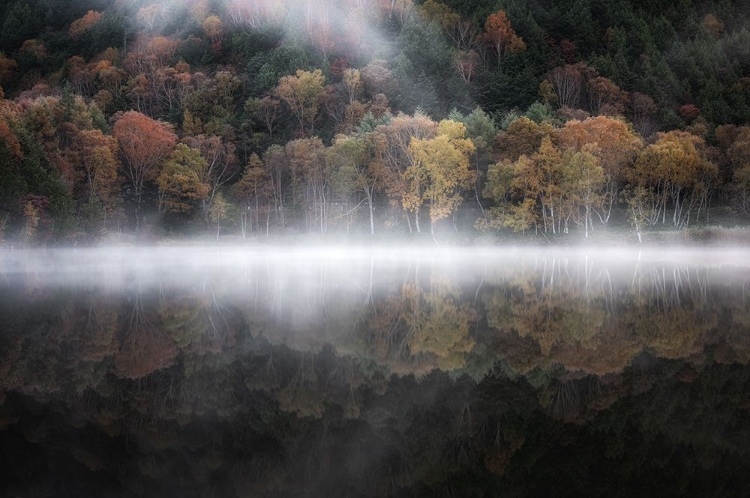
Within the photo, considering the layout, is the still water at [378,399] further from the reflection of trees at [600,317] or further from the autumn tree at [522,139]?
the autumn tree at [522,139]

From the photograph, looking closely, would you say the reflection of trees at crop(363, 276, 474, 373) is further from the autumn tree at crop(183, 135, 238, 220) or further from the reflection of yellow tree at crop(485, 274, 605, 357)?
the autumn tree at crop(183, 135, 238, 220)

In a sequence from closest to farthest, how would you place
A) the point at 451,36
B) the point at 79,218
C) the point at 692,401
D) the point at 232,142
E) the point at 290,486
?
1. the point at 290,486
2. the point at 692,401
3. the point at 79,218
4. the point at 232,142
5. the point at 451,36

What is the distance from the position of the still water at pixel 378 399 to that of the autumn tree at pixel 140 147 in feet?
175

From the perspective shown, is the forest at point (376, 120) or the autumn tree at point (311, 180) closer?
the forest at point (376, 120)

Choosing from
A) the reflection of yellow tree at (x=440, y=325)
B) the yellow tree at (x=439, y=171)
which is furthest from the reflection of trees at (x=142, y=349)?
the yellow tree at (x=439, y=171)

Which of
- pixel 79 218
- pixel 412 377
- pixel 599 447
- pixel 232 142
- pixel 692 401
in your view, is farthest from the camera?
pixel 232 142

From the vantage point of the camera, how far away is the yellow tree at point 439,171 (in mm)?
61500

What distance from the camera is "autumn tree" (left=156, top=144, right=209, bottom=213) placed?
70.8 metres

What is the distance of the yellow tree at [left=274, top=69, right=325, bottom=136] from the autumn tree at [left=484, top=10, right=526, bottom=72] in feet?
110

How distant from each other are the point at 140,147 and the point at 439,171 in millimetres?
33177

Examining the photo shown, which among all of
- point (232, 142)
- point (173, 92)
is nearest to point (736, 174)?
point (232, 142)

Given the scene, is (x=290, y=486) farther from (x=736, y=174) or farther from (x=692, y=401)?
(x=736, y=174)

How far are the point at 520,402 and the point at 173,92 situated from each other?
100074mm

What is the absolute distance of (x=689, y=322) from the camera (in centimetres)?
1608
